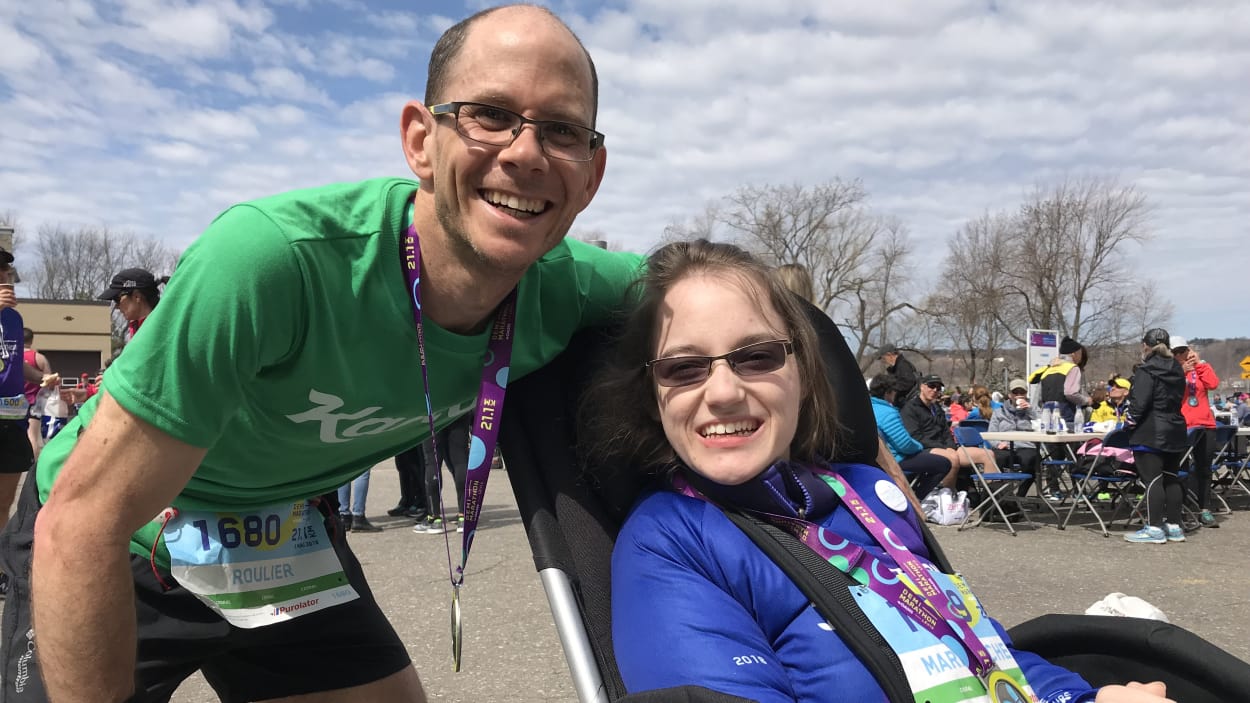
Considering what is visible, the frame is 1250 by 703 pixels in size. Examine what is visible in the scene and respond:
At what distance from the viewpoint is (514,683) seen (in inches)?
156

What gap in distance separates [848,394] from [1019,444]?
9.89 metres

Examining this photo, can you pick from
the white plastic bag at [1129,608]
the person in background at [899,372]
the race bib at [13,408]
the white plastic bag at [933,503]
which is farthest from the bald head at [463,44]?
the white plastic bag at [933,503]

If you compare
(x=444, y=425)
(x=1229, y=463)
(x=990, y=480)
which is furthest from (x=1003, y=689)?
(x=1229, y=463)

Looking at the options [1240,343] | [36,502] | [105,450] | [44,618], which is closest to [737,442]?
[105,450]

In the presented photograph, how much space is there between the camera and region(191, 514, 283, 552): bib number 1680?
2016mm

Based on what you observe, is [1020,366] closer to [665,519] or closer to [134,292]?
[134,292]

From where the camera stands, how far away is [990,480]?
9219mm

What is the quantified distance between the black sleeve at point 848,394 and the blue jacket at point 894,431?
5.40 m

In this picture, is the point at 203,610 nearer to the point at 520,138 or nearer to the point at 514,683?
the point at 520,138

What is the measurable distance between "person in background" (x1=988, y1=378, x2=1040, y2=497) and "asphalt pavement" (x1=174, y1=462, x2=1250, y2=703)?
163 cm

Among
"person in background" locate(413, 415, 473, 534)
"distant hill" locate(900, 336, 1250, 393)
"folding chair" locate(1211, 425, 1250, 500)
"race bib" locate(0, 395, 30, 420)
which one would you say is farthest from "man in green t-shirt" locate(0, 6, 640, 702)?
"distant hill" locate(900, 336, 1250, 393)

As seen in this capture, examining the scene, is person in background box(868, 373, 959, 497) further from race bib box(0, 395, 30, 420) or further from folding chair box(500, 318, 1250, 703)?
race bib box(0, 395, 30, 420)

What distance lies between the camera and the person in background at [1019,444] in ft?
33.7

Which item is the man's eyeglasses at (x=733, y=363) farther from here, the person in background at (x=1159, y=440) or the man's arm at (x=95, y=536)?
the person in background at (x=1159, y=440)
